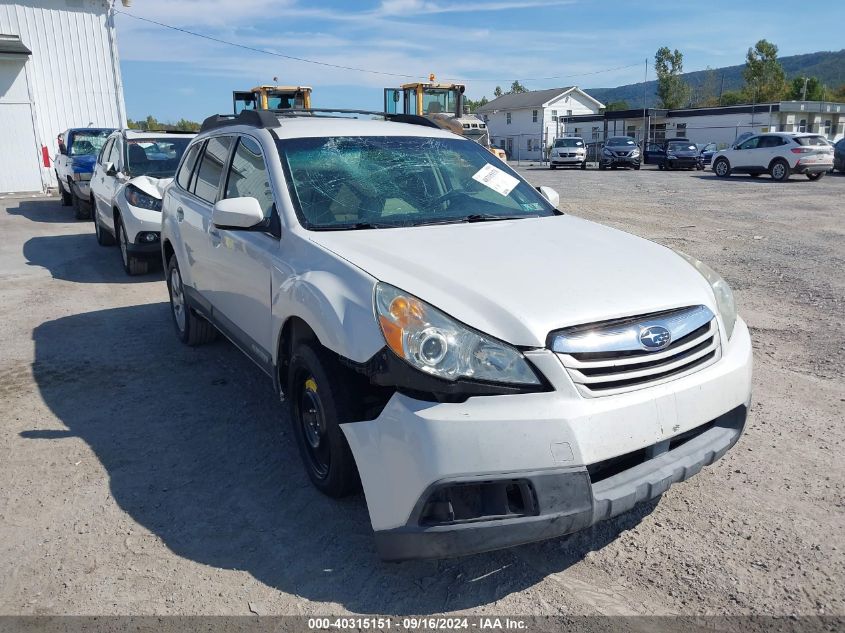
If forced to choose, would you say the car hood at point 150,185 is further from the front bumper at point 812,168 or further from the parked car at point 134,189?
the front bumper at point 812,168

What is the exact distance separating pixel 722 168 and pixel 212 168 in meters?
25.9

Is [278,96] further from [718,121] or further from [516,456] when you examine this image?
[718,121]

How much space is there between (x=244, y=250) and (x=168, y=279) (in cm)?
245

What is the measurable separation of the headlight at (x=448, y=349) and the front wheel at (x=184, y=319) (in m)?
3.33

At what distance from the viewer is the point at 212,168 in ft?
16.1

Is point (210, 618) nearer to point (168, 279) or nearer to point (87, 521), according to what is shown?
point (87, 521)

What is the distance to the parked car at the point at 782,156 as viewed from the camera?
76.5 feet

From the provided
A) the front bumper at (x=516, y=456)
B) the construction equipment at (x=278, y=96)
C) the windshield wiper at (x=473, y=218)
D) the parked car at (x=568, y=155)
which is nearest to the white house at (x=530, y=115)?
the parked car at (x=568, y=155)

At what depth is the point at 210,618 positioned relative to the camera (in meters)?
2.56

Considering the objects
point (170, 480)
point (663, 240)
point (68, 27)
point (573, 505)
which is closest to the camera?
point (573, 505)

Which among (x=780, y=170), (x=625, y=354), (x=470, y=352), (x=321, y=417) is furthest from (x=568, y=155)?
(x=470, y=352)

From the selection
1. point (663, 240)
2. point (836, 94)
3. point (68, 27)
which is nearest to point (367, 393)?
point (663, 240)

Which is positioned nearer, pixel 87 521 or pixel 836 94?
pixel 87 521

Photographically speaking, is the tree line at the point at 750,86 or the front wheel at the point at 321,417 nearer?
the front wheel at the point at 321,417
